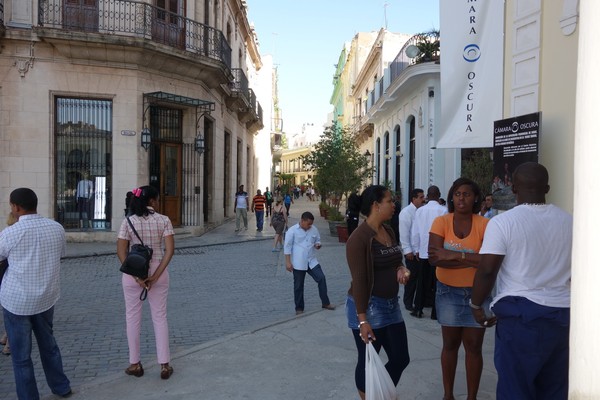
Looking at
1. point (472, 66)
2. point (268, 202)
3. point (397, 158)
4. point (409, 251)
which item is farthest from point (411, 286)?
point (268, 202)

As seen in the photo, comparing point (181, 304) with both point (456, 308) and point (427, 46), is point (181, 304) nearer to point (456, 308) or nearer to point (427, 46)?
point (456, 308)

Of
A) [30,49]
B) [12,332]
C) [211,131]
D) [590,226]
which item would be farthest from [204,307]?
[211,131]

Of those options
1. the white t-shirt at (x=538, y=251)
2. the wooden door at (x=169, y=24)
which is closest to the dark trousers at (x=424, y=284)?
the white t-shirt at (x=538, y=251)

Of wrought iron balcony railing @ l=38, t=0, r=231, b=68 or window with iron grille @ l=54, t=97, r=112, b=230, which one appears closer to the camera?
wrought iron balcony railing @ l=38, t=0, r=231, b=68

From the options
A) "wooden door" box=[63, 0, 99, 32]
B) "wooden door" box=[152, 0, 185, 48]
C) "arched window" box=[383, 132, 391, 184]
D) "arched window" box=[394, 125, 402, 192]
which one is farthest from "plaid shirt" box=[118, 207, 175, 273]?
"arched window" box=[383, 132, 391, 184]

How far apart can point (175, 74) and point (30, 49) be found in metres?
4.06

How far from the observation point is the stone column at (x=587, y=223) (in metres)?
1.87

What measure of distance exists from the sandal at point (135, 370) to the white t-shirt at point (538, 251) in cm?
Answer: 336

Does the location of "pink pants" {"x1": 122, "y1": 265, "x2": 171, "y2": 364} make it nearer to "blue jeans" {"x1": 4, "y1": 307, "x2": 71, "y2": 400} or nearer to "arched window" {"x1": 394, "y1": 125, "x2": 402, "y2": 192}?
"blue jeans" {"x1": 4, "y1": 307, "x2": 71, "y2": 400}

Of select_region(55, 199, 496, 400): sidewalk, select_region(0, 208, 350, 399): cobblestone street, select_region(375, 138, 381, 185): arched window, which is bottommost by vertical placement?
select_region(0, 208, 350, 399): cobblestone street

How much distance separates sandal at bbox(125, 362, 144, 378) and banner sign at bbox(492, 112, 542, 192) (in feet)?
15.5

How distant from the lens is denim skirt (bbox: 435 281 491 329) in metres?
3.96

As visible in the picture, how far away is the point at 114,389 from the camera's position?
4.54m

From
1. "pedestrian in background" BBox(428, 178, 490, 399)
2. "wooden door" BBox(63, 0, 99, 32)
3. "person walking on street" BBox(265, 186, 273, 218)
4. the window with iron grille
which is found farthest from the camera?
"person walking on street" BBox(265, 186, 273, 218)
